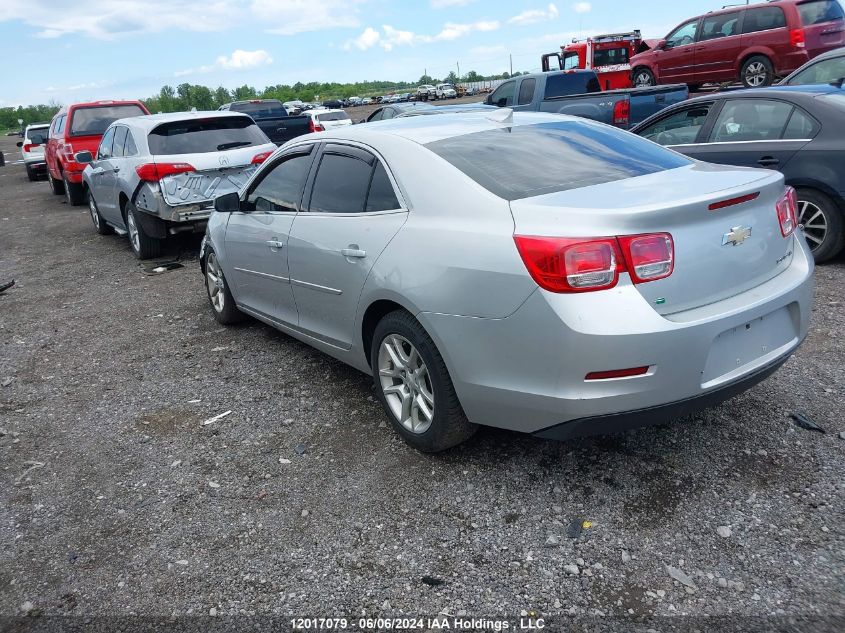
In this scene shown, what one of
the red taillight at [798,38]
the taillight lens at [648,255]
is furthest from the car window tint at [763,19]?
the taillight lens at [648,255]

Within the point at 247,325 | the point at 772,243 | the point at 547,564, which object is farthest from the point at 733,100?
the point at 547,564

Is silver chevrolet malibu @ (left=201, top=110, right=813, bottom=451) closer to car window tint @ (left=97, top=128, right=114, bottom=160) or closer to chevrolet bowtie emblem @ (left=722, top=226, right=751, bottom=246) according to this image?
chevrolet bowtie emblem @ (left=722, top=226, right=751, bottom=246)

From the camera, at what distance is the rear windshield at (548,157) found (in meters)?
3.28

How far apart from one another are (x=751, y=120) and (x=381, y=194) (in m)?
4.47

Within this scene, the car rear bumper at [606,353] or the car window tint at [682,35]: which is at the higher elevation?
the car window tint at [682,35]

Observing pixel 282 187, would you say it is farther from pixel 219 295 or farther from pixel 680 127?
pixel 680 127

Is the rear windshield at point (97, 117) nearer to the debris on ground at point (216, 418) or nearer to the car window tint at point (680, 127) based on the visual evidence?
the car window tint at point (680, 127)

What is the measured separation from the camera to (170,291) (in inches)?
301

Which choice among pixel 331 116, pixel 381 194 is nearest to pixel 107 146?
pixel 381 194

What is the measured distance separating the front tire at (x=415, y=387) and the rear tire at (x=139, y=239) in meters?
6.13

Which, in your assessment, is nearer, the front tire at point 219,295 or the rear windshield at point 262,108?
the front tire at point 219,295

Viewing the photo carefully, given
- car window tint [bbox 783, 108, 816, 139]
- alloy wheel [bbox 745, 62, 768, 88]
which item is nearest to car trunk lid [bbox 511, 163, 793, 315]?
car window tint [bbox 783, 108, 816, 139]

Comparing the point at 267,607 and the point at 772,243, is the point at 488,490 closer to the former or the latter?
the point at 267,607

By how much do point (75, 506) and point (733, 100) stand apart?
648cm
